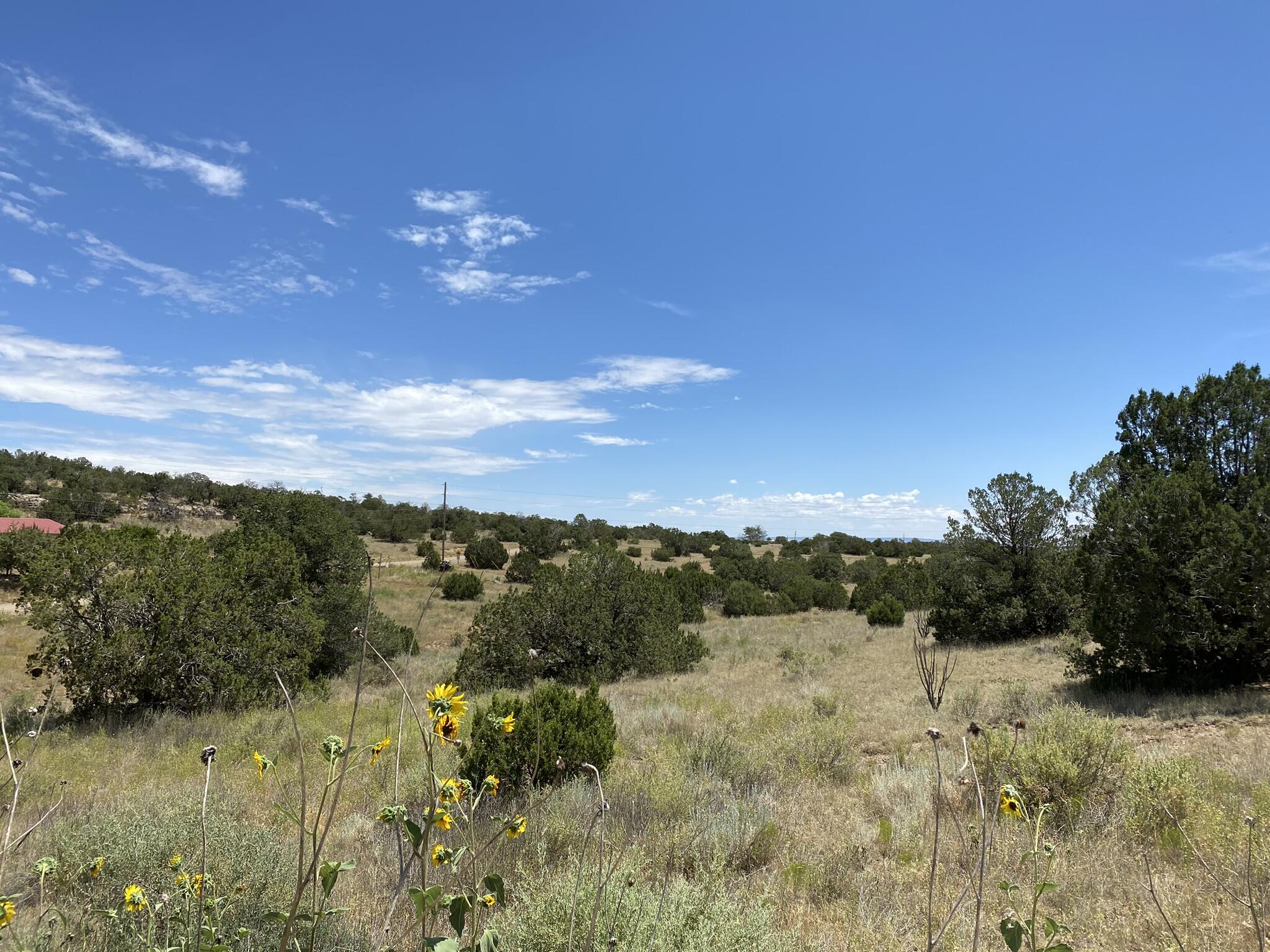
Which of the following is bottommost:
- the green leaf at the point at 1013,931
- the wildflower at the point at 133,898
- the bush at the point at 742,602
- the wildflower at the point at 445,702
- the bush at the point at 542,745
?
the bush at the point at 742,602

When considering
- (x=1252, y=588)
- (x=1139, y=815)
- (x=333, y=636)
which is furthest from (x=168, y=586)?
(x=1252, y=588)

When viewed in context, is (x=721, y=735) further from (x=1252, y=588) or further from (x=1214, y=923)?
(x=1252, y=588)

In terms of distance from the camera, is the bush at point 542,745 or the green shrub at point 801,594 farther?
the green shrub at point 801,594

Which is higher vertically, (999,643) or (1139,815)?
(1139,815)

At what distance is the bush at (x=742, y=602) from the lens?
3131cm

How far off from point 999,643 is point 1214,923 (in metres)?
18.1

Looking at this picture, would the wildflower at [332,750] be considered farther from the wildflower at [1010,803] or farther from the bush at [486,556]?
the bush at [486,556]

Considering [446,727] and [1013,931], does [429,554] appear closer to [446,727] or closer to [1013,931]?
[446,727]

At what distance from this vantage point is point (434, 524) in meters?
51.5

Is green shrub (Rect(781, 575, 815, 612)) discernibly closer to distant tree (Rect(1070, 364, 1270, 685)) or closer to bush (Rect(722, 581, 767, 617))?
bush (Rect(722, 581, 767, 617))

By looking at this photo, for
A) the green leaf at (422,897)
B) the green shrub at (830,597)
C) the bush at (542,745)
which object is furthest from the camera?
the green shrub at (830,597)

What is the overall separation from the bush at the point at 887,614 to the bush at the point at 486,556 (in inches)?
928

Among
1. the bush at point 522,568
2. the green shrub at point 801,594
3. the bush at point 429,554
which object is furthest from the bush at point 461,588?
the green shrub at point 801,594

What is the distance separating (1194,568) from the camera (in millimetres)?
9844
